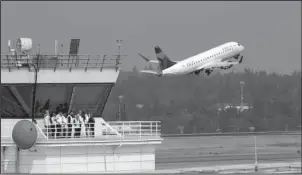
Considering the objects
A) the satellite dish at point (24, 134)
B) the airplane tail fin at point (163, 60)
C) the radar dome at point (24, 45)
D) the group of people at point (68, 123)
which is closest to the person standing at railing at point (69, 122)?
the group of people at point (68, 123)

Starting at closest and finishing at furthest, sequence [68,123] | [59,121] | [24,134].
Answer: [24,134] < [68,123] < [59,121]

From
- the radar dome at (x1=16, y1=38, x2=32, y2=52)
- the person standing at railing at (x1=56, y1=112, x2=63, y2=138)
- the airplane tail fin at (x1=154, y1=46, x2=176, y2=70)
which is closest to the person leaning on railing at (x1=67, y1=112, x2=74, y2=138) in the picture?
the person standing at railing at (x1=56, y1=112, x2=63, y2=138)

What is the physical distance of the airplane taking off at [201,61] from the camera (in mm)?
95250

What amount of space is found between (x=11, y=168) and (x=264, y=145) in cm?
8005

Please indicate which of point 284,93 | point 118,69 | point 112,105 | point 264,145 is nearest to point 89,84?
point 118,69

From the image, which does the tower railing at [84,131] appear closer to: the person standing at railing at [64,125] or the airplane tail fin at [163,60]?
the person standing at railing at [64,125]

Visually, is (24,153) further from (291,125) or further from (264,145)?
(291,125)

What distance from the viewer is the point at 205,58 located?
96.1 meters

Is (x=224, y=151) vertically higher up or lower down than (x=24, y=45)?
lower down

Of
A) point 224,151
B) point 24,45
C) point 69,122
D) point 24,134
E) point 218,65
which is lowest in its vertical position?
point 224,151

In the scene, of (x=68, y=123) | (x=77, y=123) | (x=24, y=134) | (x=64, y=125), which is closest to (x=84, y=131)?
(x=77, y=123)

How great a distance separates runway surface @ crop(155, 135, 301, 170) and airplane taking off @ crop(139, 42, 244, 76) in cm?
903

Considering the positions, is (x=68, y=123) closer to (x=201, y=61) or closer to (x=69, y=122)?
(x=69, y=122)

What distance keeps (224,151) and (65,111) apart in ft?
217
